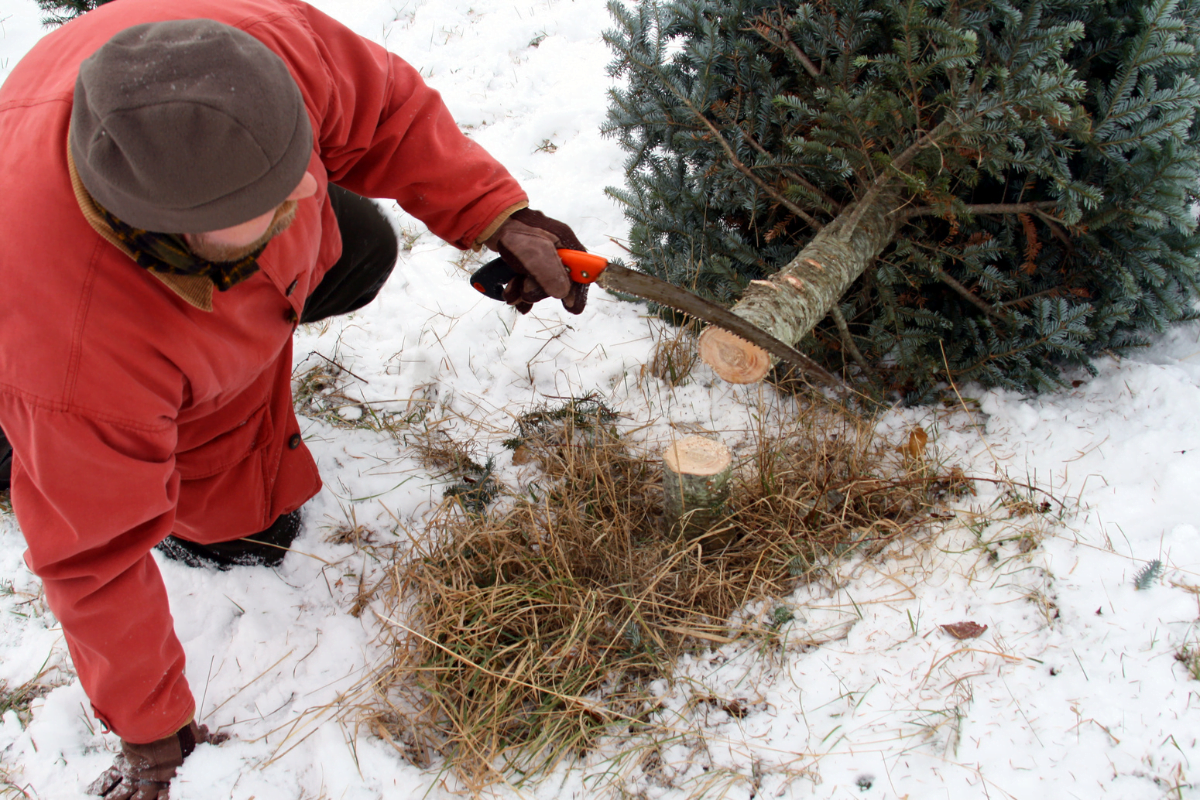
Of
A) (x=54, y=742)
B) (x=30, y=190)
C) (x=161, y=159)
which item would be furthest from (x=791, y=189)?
(x=54, y=742)

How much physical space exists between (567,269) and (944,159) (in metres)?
1.21

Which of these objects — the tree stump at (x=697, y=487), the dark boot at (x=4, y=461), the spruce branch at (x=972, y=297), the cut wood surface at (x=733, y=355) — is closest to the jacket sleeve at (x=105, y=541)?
the dark boot at (x=4, y=461)

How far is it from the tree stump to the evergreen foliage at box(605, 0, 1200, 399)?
871 mm

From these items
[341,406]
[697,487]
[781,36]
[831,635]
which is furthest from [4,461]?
[781,36]

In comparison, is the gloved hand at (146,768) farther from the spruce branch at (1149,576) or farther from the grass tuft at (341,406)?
the spruce branch at (1149,576)

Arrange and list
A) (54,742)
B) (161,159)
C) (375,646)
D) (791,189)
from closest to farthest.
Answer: (161,159), (54,742), (375,646), (791,189)

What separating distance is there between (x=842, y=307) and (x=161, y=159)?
7.49 ft

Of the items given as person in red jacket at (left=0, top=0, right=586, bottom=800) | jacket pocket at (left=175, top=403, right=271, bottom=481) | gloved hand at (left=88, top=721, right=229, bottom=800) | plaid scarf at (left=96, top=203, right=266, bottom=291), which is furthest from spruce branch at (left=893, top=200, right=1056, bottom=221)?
gloved hand at (left=88, top=721, right=229, bottom=800)

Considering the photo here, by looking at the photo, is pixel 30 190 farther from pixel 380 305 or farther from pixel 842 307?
pixel 842 307

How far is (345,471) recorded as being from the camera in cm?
243

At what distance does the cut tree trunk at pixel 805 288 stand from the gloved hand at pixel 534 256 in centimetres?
46

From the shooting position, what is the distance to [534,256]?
6.21 ft

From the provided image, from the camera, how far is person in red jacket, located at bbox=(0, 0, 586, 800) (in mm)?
1103

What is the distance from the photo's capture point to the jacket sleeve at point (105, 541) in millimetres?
1229
